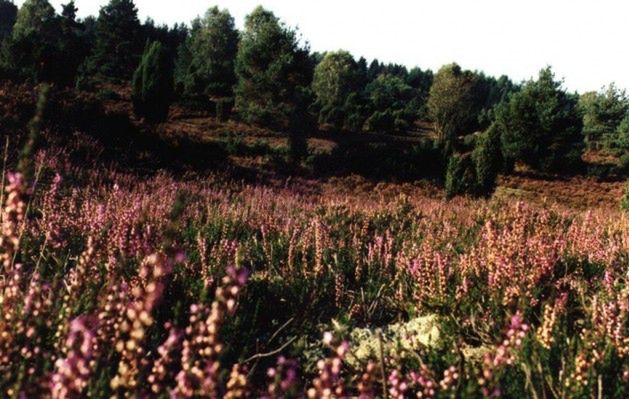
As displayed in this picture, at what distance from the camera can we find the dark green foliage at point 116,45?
45.0 m

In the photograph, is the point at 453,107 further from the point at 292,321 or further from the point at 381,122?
the point at 292,321

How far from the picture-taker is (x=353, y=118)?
4375 cm

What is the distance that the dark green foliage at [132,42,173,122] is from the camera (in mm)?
28297

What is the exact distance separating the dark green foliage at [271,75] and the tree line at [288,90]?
0.24 feet

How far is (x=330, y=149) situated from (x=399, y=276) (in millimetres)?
27989

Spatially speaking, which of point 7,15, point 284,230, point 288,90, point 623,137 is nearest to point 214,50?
point 288,90

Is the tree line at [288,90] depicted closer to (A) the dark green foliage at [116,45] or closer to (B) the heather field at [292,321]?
(A) the dark green foliage at [116,45]

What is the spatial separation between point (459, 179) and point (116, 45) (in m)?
35.1

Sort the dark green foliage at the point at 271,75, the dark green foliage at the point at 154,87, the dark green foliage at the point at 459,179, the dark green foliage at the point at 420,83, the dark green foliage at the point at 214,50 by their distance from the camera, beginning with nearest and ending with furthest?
1. the dark green foliage at the point at 459,179
2. the dark green foliage at the point at 154,87
3. the dark green foliage at the point at 271,75
4. the dark green foliage at the point at 214,50
5. the dark green foliage at the point at 420,83

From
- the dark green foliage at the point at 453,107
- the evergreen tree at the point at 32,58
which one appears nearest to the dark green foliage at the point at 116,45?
the evergreen tree at the point at 32,58

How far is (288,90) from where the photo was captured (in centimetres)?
Result: 3603

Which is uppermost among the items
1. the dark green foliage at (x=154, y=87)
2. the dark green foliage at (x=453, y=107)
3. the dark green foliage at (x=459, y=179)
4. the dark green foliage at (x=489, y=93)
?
the dark green foliage at (x=489, y=93)

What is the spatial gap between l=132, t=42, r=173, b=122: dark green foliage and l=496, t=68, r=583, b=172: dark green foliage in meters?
22.2

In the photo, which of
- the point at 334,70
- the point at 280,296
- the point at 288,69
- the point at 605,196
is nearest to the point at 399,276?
the point at 280,296
